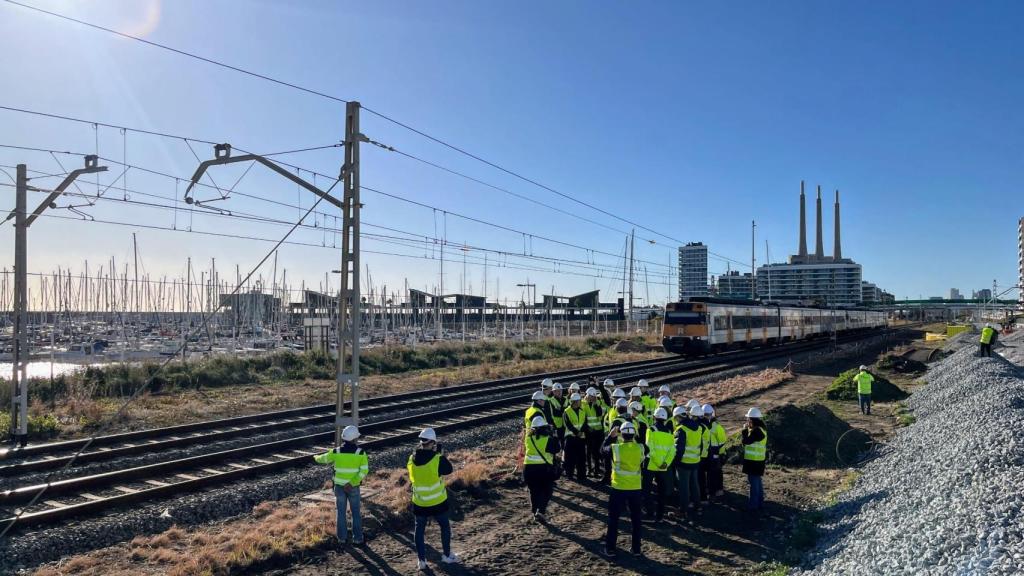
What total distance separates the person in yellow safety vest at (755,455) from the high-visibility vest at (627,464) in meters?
2.71

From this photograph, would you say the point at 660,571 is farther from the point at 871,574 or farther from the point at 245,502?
the point at 245,502

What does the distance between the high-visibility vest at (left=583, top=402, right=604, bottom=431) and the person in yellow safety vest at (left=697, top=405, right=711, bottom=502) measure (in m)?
1.82

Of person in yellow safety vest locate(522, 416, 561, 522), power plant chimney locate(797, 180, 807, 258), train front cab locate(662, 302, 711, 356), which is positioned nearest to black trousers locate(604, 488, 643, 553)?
person in yellow safety vest locate(522, 416, 561, 522)

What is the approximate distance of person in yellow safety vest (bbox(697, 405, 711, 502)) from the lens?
10.0 meters

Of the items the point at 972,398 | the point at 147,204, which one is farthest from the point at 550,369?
the point at 147,204

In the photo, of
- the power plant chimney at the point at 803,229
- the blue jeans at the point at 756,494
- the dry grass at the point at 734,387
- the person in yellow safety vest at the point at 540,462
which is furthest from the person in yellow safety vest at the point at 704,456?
the power plant chimney at the point at 803,229

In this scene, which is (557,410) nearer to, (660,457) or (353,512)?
(660,457)

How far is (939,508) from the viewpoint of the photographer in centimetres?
741

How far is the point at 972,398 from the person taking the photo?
55.6 ft

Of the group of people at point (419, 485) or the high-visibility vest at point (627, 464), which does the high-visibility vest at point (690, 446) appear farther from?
the group of people at point (419, 485)

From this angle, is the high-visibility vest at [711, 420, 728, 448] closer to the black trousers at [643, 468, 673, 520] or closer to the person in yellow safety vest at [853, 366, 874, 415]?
the black trousers at [643, 468, 673, 520]

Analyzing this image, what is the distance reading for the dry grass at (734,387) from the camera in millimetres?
22109

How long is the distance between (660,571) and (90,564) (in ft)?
21.4

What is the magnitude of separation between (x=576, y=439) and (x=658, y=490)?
6.79 feet
